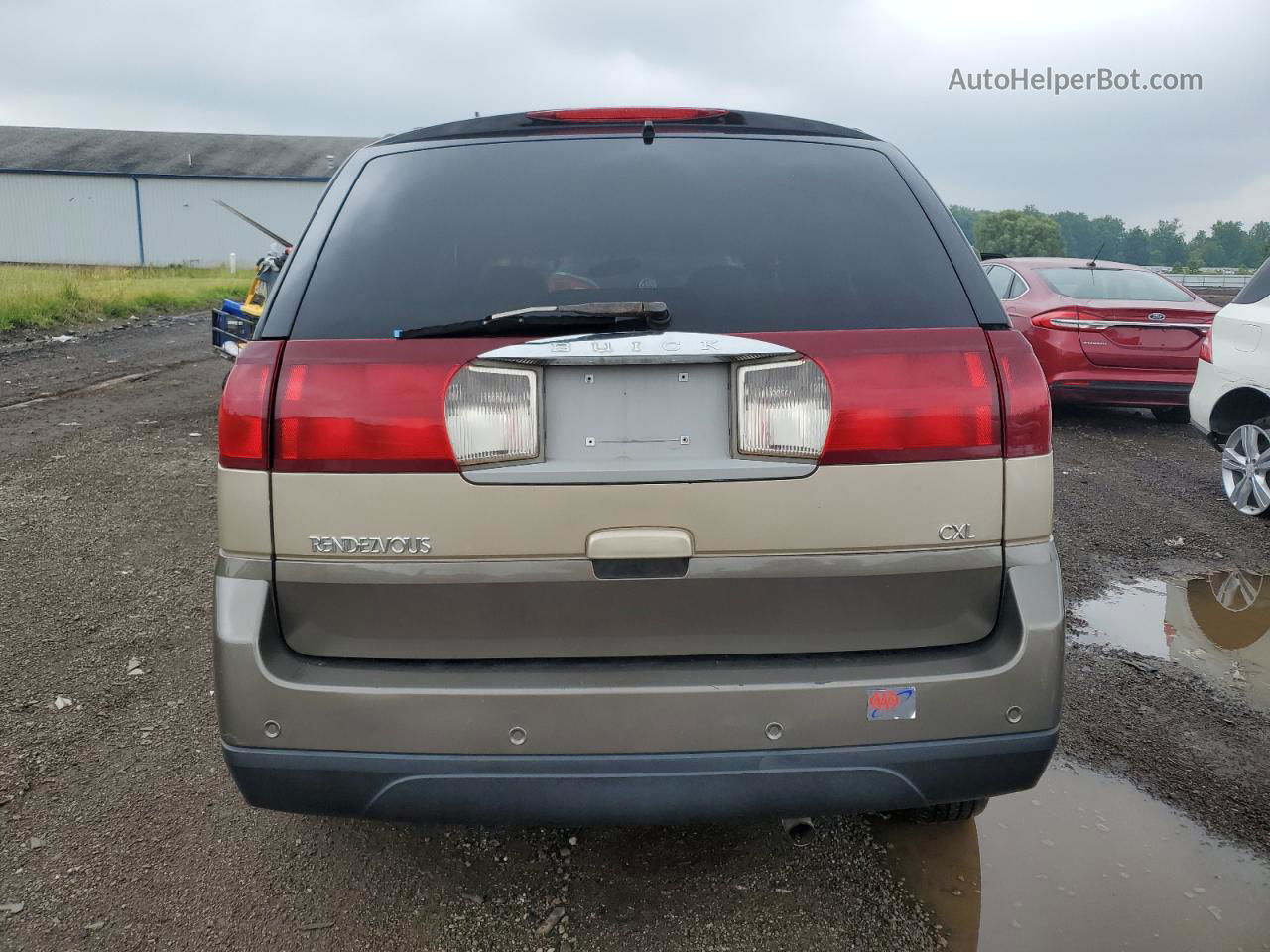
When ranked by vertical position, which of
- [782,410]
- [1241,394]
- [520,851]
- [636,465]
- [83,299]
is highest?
[782,410]

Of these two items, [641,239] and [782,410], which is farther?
[641,239]

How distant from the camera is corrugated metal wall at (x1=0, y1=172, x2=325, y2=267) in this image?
163ft

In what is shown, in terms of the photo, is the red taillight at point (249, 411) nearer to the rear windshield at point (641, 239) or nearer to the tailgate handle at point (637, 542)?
the rear windshield at point (641, 239)

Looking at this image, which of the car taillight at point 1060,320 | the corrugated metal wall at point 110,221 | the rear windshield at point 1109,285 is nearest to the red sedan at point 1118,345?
the car taillight at point 1060,320

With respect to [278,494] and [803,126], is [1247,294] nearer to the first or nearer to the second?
[803,126]

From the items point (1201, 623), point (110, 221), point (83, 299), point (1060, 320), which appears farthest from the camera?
point (110, 221)

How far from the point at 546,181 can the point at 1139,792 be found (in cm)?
242

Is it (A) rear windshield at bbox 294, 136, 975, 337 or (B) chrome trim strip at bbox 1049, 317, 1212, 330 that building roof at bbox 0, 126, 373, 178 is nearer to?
(B) chrome trim strip at bbox 1049, 317, 1212, 330

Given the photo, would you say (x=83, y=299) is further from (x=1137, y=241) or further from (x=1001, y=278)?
(x=1137, y=241)

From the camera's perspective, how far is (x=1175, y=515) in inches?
251

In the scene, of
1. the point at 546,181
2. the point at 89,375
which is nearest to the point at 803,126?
the point at 546,181

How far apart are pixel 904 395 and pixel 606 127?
1.01 m

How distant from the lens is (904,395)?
2012 millimetres

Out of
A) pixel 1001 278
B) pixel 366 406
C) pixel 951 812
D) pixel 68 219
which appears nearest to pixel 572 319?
pixel 366 406
